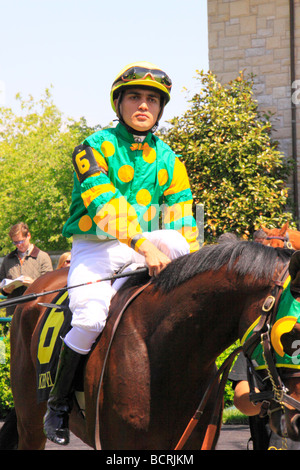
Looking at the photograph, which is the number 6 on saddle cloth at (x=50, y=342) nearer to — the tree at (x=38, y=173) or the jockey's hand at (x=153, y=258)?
the jockey's hand at (x=153, y=258)

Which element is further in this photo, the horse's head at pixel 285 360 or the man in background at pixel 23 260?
the man in background at pixel 23 260

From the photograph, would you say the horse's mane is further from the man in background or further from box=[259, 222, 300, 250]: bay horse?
the man in background

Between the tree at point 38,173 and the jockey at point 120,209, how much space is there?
2130 centimetres

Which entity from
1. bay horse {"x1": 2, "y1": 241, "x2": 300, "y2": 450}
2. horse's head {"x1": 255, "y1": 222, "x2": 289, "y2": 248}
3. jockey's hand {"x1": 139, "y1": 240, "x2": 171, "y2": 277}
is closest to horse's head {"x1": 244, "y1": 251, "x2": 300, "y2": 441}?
bay horse {"x1": 2, "y1": 241, "x2": 300, "y2": 450}

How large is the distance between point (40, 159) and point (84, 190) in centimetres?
2864

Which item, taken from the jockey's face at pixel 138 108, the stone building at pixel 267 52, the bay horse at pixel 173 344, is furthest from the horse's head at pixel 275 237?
the stone building at pixel 267 52

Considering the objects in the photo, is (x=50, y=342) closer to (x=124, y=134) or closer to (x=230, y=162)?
(x=124, y=134)

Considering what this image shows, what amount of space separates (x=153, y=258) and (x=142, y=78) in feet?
3.22

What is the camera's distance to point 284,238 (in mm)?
3439

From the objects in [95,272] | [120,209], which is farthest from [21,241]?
[120,209]

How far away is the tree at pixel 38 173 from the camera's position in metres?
25.7

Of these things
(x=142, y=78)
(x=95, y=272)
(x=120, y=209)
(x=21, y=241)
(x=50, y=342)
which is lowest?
(x=50, y=342)

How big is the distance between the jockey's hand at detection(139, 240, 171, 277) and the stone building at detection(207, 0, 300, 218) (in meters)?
10.1

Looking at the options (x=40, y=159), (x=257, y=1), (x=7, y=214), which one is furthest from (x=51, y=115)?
(x=257, y=1)
